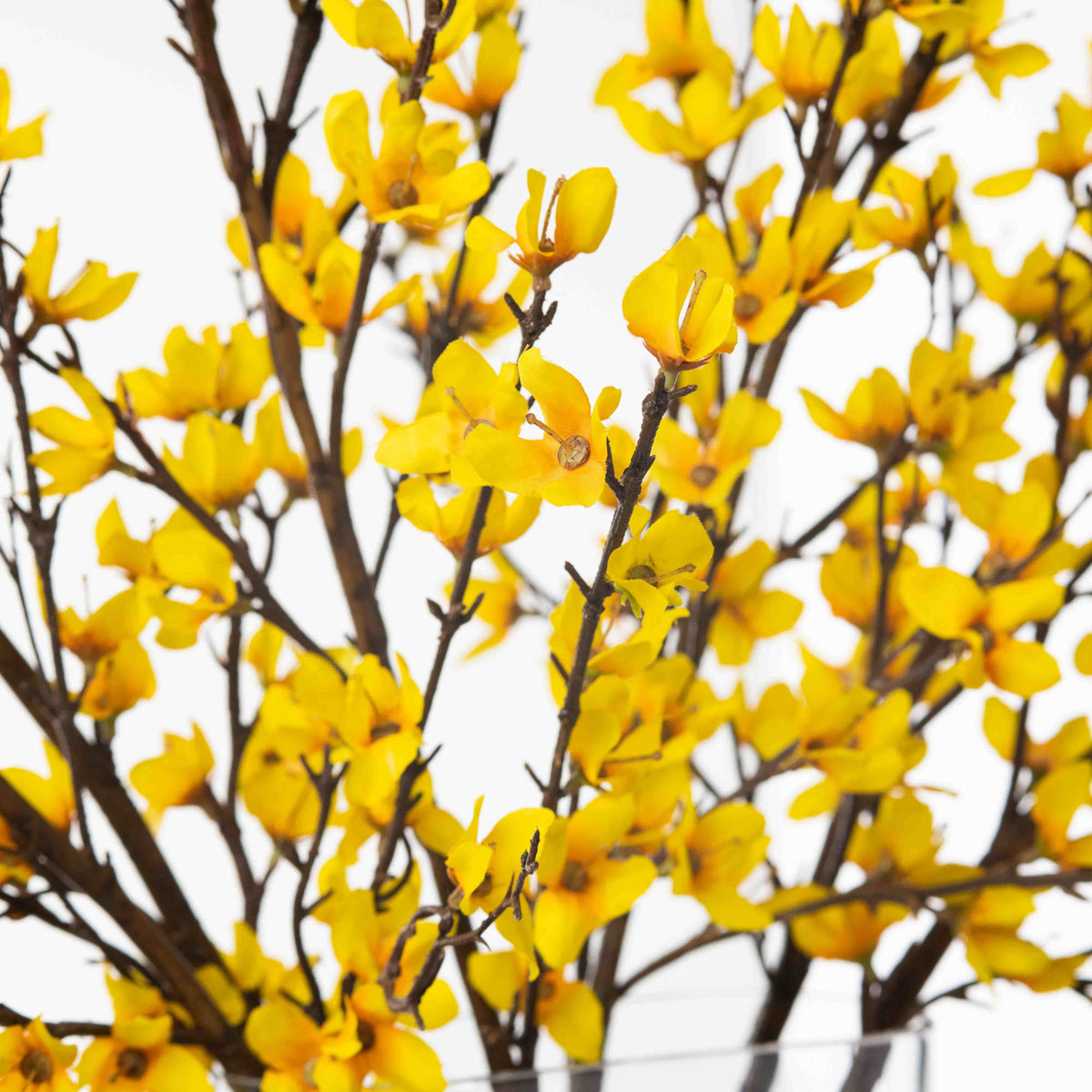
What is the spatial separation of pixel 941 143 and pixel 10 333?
34.9 inches

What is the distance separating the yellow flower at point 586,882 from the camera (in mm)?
273

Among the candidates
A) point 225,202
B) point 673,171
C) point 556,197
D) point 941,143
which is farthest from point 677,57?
point 941,143

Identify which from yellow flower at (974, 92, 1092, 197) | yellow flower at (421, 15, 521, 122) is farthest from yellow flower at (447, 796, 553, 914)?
yellow flower at (974, 92, 1092, 197)

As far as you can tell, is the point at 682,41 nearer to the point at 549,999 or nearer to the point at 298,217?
the point at 298,217

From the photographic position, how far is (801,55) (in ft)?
1.21

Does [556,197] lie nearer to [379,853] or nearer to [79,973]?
[379,853]

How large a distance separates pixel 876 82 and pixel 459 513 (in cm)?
22

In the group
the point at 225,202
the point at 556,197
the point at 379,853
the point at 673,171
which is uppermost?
the point at 673,171

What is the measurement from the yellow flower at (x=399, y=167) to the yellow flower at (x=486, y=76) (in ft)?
0.22

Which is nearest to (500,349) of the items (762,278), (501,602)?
(501,602)

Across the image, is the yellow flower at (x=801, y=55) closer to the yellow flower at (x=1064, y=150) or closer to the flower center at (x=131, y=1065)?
the yellow flower at (x=1064, y=150)

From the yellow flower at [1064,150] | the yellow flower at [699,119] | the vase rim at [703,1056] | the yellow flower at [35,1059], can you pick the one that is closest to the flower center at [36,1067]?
the yellow flower at [35,1059]

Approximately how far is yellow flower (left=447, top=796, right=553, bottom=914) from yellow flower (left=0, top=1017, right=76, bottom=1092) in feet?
0.39

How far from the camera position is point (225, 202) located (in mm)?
727
